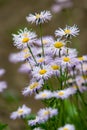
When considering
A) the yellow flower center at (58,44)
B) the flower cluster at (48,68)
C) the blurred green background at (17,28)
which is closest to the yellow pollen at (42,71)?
the flower cluster at (48,68)

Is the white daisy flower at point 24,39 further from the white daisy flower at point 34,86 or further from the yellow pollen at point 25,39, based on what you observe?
the white daisy flower at point 34,86

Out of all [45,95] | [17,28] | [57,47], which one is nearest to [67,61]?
[57,47]

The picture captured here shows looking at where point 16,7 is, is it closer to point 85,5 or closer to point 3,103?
point 85,5

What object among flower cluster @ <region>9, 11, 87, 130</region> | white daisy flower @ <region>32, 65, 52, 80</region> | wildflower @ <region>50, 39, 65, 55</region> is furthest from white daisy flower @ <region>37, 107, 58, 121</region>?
wildflower @ <region>50, 39, 65, 55</region>

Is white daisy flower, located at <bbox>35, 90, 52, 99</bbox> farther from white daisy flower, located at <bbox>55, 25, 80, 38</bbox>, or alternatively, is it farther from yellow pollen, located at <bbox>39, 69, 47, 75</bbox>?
white daisy flower, located at <bbox>55, 25, 80, 38</bbox>

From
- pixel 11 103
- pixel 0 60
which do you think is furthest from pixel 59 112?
pixel 0 60

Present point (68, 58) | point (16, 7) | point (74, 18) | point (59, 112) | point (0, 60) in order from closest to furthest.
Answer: point (68, 58) → point (59, 112) → point (0, 60) → point (74, 18) → point (16, 7)
